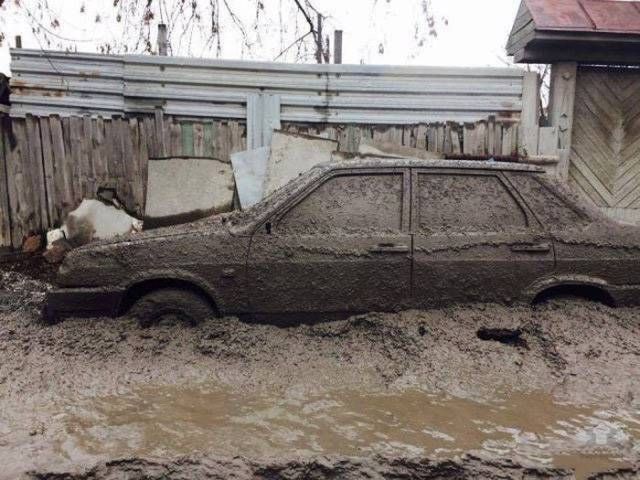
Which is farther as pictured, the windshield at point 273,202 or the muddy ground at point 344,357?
the windshield at point 273,202

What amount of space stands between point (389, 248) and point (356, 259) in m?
0.26

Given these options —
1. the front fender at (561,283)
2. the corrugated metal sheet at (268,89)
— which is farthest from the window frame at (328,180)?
the corrugated metal sheet at (268,89)

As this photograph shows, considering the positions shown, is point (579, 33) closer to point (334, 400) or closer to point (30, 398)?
point (334, 400)

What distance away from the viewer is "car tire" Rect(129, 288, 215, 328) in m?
3.78

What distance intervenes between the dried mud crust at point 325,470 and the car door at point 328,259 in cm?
151

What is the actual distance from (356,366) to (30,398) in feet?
6.62

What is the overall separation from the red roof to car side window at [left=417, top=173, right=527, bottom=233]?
130 inches

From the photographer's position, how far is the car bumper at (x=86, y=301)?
3.79m

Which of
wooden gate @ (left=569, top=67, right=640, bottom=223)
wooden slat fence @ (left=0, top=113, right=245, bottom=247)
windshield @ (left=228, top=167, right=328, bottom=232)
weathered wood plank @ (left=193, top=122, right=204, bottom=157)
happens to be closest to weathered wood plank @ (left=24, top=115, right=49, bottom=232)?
wooden slat fence @ (left=0, top=113, right=245, bottom=247)

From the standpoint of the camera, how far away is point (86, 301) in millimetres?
3807

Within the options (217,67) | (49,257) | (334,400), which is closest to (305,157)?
(217,67)

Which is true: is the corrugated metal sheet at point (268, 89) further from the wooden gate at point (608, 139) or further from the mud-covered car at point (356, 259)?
the mud-covered car at point (356, 259)

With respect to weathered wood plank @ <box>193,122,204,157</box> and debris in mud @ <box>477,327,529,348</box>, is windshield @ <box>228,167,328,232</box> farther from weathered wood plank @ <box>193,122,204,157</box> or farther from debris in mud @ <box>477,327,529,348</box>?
weathered wood plank @ <box>193,122,204,157</box>

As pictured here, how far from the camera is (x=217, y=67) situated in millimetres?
6523
